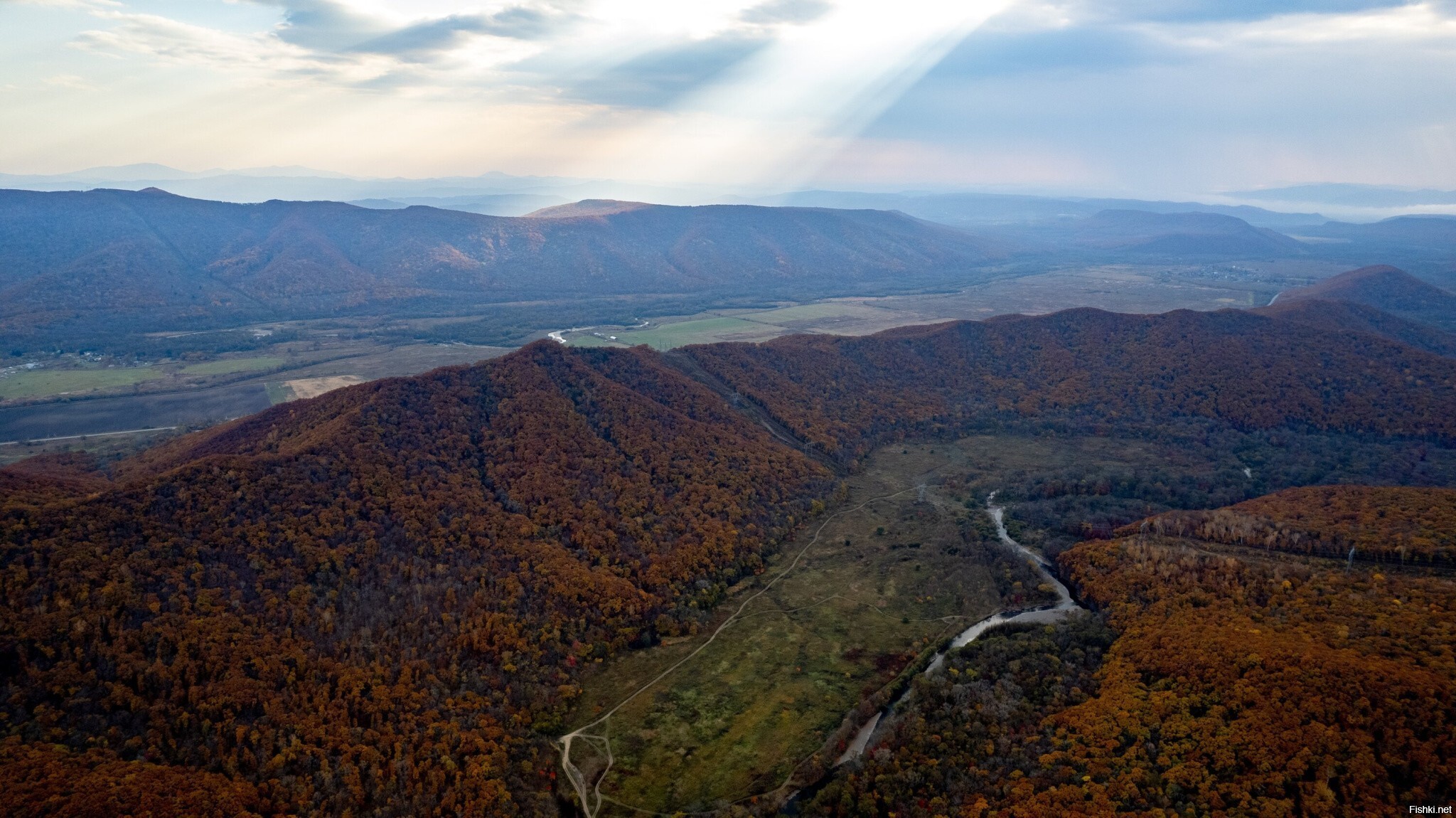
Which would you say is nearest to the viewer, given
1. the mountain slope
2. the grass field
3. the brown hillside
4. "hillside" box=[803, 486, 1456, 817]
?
"hillside" box=[803, 486, 1456, 817]

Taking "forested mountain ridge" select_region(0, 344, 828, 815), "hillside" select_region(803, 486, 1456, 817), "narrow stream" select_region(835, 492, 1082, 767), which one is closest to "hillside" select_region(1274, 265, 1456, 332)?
"narrow stream" select_region(835, 492, 1082, 767)

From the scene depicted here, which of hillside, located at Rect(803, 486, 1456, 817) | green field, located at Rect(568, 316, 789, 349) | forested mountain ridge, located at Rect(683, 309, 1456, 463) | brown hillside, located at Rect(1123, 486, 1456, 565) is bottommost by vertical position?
hillside, located at Rect(803, 486, 1456, 817)

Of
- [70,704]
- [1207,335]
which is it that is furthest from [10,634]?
[1207,335]

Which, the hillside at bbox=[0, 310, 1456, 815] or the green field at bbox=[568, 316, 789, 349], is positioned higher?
the green field at bbox=[568, 316, 789, 349]

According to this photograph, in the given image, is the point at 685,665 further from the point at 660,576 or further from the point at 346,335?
the point at 346,335

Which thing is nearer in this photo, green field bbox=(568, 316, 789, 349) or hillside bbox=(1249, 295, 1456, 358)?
hillside bbox=(1249, 295, 1456, 358)

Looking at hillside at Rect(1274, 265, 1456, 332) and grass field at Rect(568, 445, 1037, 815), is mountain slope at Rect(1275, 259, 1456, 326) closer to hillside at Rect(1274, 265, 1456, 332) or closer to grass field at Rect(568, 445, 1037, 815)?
hillside at Rect(1274, 265, 1456, 332)

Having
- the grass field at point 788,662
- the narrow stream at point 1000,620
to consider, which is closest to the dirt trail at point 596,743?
the grass field at point 788,662
